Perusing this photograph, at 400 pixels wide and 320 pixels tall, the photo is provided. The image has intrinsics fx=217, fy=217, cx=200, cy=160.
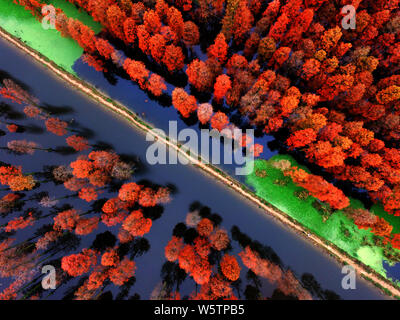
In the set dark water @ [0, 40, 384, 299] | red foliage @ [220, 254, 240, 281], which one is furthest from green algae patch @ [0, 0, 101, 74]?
red foliage @ [220, 254, 240, 281]

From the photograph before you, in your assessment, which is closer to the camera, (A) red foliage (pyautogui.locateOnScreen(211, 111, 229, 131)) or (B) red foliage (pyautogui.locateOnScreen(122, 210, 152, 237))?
(B) red foliage (pyautogui.locateOnScreen(122, 210, 152, 237))

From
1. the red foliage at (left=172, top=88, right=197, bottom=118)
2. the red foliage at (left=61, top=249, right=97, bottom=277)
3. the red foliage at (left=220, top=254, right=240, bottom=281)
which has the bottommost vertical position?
the red foliage at (left=61, top=249, right=97, bottom=277)

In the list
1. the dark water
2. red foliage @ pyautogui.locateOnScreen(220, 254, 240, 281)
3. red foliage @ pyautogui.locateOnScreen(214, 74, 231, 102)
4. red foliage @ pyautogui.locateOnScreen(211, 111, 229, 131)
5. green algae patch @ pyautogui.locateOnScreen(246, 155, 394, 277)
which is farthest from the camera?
the dark water

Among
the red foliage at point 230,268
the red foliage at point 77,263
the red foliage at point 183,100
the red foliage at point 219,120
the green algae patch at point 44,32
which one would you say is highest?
the green algae patch at point 44,32

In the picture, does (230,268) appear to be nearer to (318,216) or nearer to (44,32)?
(318,216)

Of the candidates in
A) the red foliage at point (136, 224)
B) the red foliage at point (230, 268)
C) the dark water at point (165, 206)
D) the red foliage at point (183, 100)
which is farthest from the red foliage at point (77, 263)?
the red foliage at point (183, 100)

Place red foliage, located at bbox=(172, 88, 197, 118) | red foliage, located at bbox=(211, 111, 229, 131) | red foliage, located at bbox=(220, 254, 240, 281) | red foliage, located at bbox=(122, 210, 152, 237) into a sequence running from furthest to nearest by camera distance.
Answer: red foliage, located at bbox=(211, 111, 229, 131), red foliage, located at bbox=(172, 88, 197, 118), red foliage, located at bbox=(122, 210, 152, 237), red foliage, located at bbox=(220, 254, 240, 281)

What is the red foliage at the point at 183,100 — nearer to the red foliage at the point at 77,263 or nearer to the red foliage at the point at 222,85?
the red foliage at the point at 222,85

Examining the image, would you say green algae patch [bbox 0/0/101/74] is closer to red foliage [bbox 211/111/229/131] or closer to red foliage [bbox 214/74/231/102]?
red foliage [bbox 214/74/231/102]
